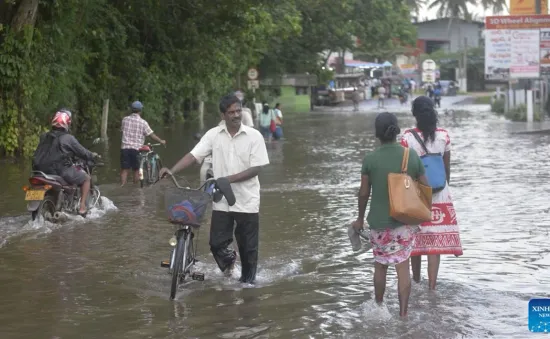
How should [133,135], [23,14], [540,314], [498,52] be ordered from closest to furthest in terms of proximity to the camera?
[540,314] < [133,135] < [23,14] < [498,52]

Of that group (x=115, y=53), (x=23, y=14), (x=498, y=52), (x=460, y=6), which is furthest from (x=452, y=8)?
(x=23, y=14)

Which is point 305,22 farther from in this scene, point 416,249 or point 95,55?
point 416,249

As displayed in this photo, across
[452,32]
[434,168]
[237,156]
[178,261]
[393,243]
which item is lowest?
[178,261]

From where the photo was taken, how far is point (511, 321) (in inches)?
296

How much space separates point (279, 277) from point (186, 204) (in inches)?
66.1

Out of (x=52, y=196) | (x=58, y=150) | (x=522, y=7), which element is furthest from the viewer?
(x=522, y=7)

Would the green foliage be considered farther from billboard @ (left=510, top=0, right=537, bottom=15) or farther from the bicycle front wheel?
the bicycle front wheel

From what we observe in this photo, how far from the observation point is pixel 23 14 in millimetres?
21141

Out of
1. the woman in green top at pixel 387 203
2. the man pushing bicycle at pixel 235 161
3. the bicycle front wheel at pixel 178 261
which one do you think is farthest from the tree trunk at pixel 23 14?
the woman in green top at pixel 387 203

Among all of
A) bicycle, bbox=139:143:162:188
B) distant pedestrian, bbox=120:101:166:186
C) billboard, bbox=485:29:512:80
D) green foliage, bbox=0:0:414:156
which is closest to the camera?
distant pedestrian, bbox=120:101:166:186

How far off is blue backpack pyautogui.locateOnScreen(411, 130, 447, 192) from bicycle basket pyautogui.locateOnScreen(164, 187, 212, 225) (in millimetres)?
1766

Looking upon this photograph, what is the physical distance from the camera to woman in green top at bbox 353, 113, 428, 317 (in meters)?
7.37

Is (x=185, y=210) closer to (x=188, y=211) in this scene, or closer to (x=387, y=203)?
(x=188, y=211)

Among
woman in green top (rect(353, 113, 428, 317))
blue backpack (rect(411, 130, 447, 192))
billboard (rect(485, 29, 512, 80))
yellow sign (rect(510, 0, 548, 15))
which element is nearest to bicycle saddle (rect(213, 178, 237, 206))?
woman in green top (rect(353, 113, 428, 317))
